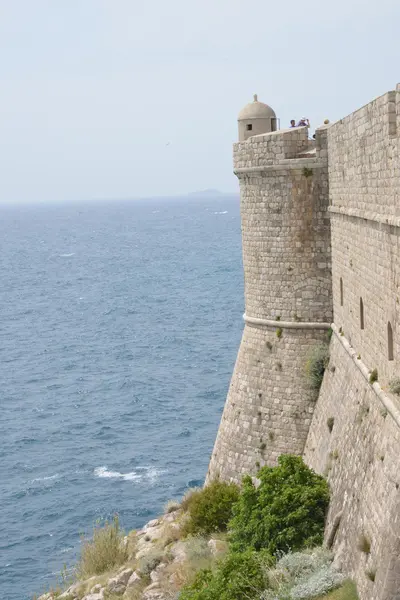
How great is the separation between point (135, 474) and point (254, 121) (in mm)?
17700

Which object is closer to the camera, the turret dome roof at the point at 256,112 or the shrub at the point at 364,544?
the shrub at the point at 364,544

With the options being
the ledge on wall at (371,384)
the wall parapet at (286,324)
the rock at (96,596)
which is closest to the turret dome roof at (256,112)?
the wall parapet at (286,324)

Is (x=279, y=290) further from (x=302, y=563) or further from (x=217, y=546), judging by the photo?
(x=302, y=563)

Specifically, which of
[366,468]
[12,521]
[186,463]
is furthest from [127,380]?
[366,468]

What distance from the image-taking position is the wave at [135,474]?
3447 cm

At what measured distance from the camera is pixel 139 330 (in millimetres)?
65062

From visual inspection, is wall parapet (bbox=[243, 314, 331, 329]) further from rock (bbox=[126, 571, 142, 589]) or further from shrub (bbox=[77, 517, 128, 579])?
shrub (bbox=[77, 517, 128, 579])

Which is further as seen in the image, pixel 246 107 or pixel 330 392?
pixel 246 107

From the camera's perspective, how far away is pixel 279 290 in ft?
64.4

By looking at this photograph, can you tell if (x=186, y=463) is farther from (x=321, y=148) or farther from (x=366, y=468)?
(x=366, y=468)

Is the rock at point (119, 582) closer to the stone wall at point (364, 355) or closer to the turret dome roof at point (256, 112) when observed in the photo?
the stone wall at point (364, 355)

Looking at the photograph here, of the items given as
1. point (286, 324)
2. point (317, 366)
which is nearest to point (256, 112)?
point (286, 324)

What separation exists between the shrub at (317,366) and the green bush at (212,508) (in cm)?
261

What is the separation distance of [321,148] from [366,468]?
714 centimetres
